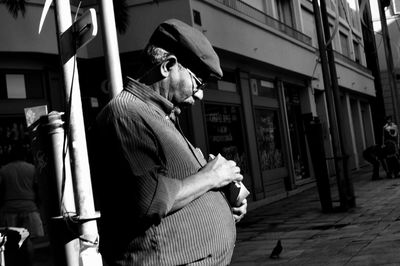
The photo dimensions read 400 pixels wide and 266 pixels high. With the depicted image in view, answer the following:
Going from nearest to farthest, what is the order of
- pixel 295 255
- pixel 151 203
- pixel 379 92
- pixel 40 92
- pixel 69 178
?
pixel 151 203
pixel 69 178
pixel 295 255
pixel 40 92
pixel 379 92

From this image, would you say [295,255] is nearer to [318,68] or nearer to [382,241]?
[382,241]

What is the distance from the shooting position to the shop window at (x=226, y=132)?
14.0m

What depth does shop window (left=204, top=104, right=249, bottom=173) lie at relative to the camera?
1395 centimetres

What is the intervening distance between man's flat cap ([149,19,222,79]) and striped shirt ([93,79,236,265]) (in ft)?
0.58

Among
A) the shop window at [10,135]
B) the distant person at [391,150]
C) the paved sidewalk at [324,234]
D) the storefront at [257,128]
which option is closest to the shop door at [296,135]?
the storefront at [257,128]

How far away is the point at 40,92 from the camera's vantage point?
11.2 meters

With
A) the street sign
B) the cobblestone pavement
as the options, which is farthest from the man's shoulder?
the cobblestone pavement

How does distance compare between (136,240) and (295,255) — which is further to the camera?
(295,255)

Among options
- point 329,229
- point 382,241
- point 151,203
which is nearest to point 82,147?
point 151,203

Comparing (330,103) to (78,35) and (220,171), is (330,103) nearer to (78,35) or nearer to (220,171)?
(78,35)

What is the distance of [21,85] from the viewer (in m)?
11.0

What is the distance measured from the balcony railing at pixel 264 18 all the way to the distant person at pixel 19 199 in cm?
751

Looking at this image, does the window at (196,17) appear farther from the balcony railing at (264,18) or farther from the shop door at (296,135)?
the shop door at (296,135)

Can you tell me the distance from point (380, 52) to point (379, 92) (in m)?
2.74
